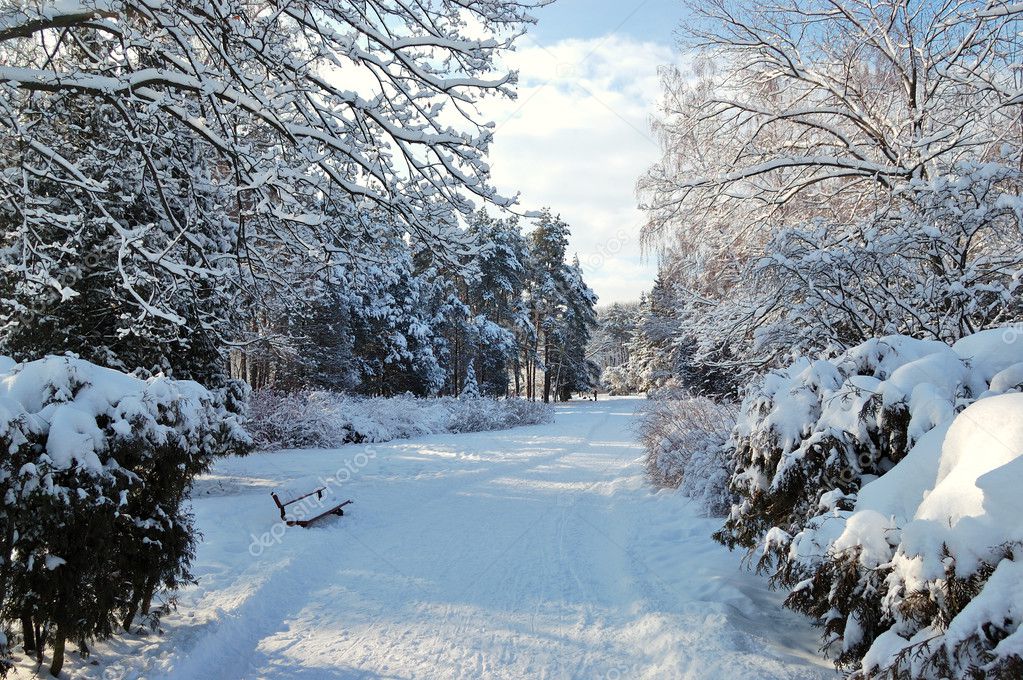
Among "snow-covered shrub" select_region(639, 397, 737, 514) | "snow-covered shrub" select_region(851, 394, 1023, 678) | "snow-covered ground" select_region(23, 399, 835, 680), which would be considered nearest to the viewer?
"snow-covered shrub" select_region(851, 394, 1023, 678)

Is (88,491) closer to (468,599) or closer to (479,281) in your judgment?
(468,599)

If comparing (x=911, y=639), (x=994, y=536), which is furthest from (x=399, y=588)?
(x=994, y=536)

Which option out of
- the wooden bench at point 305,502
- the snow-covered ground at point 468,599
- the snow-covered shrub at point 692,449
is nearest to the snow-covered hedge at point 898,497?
the snow-covered ground at point 468,599

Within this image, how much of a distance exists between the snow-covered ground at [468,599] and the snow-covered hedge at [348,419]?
18.8 ft

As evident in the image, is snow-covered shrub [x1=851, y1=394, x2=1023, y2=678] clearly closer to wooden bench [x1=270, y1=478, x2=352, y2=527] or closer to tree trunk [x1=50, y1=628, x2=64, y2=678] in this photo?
tree trunk [x1=50, y1=628, x2=64, y2=678]

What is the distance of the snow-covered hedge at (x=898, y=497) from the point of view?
A: 7.12 feet

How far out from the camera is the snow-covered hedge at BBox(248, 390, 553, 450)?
48.1 ft

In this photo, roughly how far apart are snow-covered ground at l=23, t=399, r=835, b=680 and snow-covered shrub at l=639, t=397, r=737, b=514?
37cm

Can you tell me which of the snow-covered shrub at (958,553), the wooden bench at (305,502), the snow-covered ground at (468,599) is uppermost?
the snow-covered shrub at (958,553)

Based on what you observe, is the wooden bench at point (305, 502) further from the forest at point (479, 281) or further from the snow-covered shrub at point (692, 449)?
the snow-covered shrub at point (692, 449)

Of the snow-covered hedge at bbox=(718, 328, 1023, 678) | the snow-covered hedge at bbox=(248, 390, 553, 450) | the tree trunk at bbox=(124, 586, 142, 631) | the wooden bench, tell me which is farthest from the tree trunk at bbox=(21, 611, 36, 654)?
the snow-covered hedge at bbox=(248, 390, 553, 450)

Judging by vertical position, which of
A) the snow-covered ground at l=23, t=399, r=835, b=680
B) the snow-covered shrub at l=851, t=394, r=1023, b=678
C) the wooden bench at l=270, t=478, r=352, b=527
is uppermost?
the snow-covered shrub at l=851, t=394, r=1023, b=678

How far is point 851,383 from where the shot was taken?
11.3ft

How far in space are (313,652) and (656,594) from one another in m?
2.74
